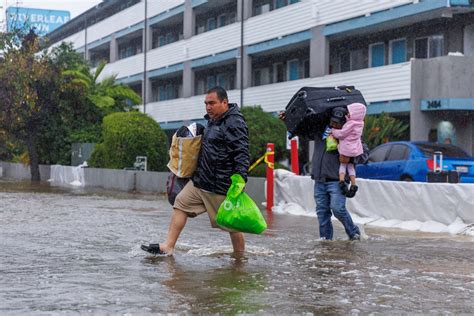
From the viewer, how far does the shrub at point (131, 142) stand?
97.2 ft

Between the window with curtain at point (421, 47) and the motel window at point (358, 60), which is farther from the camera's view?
the motel window at point (358, 60)

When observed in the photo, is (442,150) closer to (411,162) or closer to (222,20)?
(411,162)

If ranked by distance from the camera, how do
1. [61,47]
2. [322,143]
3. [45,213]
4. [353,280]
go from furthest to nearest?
[61,47], [45,213], [322,143], [353,280]

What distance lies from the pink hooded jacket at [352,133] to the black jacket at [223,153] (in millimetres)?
1697

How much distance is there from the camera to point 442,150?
17.7m

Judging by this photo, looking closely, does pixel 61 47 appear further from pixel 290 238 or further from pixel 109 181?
pixel 290 238

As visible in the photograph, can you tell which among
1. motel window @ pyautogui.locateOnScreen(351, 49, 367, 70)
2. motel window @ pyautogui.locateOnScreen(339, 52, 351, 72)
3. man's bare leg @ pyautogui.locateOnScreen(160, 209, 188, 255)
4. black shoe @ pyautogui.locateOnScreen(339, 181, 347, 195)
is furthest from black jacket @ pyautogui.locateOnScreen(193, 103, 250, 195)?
motel window @ pyautogui.locateOnScreen(339, 52, 351, 72)

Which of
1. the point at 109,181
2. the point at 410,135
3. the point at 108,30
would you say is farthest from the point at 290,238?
the point at 108,30

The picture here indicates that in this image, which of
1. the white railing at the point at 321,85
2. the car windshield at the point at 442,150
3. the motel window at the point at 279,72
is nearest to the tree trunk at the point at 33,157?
the white railing at the point at 321,85

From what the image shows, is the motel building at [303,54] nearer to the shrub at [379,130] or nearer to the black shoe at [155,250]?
the shrub at [379,130]

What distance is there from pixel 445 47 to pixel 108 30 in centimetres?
3296

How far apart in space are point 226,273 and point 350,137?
9.58 ft

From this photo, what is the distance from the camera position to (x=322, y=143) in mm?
9914

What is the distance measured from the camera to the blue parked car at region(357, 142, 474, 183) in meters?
16.9
